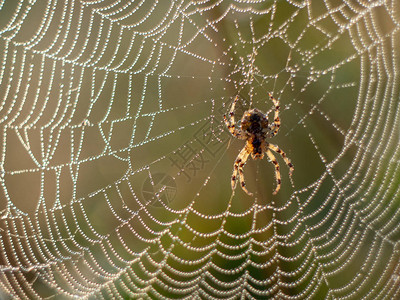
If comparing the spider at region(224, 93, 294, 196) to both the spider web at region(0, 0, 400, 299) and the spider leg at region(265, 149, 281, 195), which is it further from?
the spider web at region(0, 0, 400, 299)

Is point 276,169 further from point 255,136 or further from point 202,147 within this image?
point 202,147

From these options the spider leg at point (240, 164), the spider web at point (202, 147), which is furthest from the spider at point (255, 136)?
the spider web at point (202, 147)

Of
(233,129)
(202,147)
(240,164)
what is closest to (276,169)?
(240,164)

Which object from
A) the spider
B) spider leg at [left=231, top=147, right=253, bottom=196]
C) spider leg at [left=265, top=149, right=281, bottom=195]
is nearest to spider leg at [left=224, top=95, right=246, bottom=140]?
the spider

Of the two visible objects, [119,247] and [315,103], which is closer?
[119,247]

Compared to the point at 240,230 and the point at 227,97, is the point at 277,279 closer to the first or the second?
the point at 240,230

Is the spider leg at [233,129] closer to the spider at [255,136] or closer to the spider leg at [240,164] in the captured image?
the spider at [255,136]

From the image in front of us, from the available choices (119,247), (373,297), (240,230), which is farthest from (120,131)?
(373,297)

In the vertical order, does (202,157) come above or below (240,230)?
above

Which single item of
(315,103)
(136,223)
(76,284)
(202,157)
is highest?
(315,103)

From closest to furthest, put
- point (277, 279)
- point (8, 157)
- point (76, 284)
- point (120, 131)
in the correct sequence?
1. point (76, 284)
2. point (277, 279)
3. point (8, 157)
4. point (120, 131)
